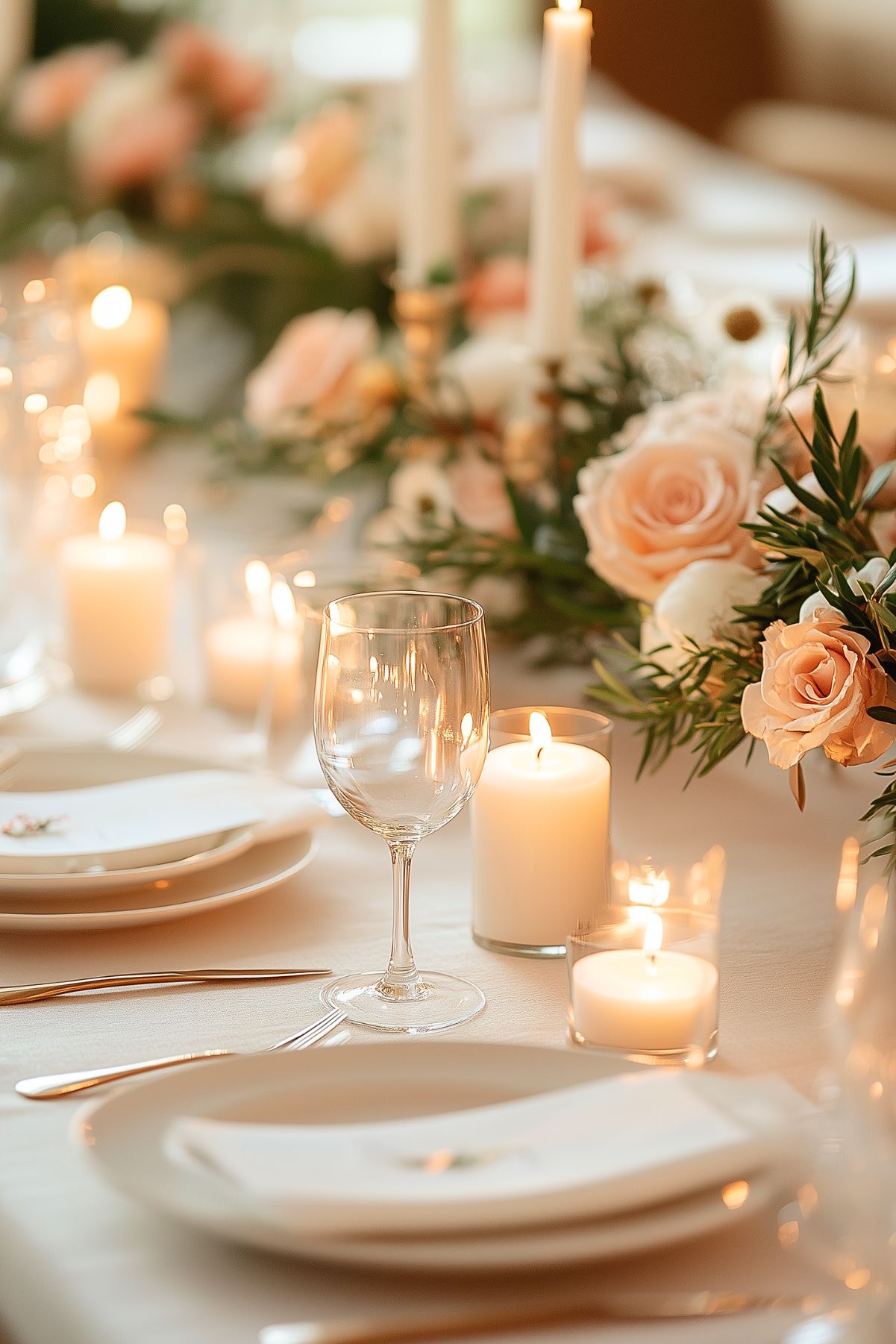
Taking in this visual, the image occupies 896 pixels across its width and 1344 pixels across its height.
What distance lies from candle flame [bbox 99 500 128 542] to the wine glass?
2.24ft

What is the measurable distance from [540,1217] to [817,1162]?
11 cm

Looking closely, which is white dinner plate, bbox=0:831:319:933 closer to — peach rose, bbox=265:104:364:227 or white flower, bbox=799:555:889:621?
white flower, bbox=799:555:889:621

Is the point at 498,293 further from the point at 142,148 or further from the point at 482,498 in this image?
the point at 142,148

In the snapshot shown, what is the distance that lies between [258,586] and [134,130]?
1613 millimetres

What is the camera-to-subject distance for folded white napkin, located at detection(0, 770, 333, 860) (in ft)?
3.18

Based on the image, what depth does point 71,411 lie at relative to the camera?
5.74 feet

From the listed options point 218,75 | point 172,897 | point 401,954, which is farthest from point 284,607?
point 218,75

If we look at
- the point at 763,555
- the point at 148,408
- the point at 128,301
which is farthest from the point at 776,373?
the point at 128,301

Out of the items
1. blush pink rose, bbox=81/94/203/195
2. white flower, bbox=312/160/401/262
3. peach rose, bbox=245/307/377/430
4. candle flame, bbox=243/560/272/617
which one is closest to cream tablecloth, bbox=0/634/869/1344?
candle flame, bbox=243/560/272/617

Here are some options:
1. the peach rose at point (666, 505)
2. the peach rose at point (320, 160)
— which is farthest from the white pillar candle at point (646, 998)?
the peach rose at point (320, 160)

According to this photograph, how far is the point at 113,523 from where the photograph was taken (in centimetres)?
147

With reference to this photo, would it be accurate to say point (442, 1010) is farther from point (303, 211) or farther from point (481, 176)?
point (481, 176)

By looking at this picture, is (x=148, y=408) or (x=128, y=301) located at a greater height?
(x=128, y=301)

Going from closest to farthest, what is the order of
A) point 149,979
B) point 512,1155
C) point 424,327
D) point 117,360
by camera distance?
point 512,1155 < point 149,979 < point 424,327 < point 117,360
